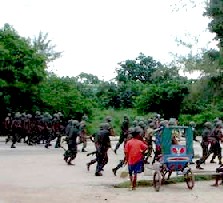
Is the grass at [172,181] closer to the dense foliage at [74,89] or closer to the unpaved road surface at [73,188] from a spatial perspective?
the unpaved road surface at [73,188]

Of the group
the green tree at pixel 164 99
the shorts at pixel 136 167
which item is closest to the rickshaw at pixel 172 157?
the shorts at pixel 136 167

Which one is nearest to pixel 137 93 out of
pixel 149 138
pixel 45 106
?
pixel 45 106

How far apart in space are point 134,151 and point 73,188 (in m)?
1.69

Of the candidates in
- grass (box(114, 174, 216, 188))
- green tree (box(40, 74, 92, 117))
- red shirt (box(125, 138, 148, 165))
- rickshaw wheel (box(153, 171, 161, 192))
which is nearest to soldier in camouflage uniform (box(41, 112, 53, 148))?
green tree (box(40, 74, 92, 117))

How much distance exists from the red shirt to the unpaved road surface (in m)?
0.73

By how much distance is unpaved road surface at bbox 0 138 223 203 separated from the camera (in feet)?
37.9

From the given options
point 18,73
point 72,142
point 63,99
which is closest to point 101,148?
point 72,142

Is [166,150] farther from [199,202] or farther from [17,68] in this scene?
[17,68]

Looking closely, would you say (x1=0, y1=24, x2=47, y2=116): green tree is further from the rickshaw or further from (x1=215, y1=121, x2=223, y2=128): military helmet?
the rickshaw

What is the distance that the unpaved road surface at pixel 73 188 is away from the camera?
11.5 meters

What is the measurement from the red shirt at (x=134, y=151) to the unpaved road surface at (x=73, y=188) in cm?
73

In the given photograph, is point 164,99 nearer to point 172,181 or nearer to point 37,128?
point 37,128

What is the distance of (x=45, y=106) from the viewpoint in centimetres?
3741

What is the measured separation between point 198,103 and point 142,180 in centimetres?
3372
